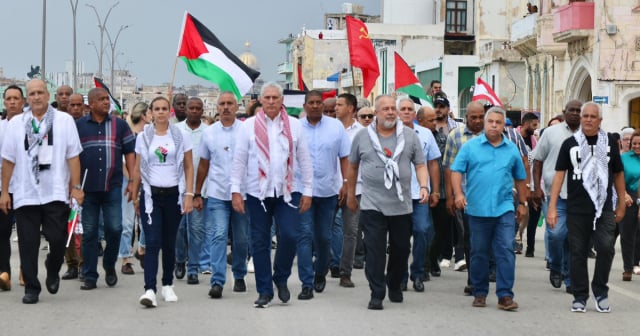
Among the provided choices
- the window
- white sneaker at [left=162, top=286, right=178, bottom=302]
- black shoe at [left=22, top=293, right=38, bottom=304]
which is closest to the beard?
white sneaker at [left=162, top=286, right=178, bottom=302]

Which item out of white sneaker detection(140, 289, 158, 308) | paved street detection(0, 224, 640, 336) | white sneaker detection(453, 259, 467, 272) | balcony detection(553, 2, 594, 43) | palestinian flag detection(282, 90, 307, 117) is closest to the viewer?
paved street detection(0, 224, 640, 336)

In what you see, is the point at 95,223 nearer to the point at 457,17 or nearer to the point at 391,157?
the point at 391,157

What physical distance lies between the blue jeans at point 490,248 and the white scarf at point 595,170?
0.68 metres

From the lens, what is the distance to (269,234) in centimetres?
1105

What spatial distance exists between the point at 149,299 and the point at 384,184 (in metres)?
2.19

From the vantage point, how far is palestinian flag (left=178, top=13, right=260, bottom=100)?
52.0 ft

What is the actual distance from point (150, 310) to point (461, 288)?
11.1 ft

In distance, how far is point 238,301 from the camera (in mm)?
11375

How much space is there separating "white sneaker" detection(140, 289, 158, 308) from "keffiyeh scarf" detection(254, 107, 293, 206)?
1.20 m

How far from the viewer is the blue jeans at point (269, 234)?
11.0 metres

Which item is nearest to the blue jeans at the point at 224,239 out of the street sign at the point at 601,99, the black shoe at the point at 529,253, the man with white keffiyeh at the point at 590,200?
the man with white keffiyeh at the point at 590,200

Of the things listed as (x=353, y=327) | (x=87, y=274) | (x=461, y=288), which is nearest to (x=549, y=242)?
(x=461, y=288)

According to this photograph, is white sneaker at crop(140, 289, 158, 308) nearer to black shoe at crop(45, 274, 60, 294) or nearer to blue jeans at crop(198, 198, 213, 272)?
black shoe at crop(45, 274, 60, 294)

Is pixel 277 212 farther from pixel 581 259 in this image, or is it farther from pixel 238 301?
pixel 581 259
